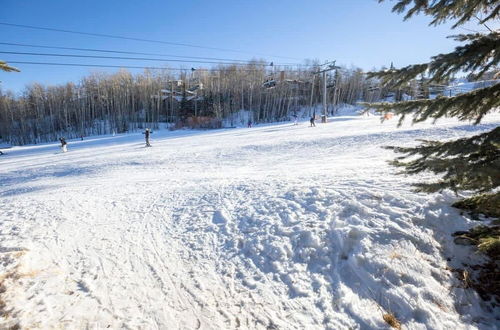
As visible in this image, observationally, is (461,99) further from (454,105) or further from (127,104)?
(127,104)

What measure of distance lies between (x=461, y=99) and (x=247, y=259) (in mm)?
4191

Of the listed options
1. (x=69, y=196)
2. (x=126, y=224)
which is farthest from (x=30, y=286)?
(x=69, y=196)

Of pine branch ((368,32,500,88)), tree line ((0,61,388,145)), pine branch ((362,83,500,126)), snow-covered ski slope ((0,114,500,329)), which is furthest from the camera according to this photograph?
tree line ((0,61,388,145))

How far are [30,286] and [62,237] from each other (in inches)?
82.0

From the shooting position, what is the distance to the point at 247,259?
16.4 feet

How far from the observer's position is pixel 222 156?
16.8 metres

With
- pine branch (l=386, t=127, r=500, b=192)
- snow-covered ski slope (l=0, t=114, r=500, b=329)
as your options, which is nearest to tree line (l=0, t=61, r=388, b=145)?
snow-covered ski slope (l=0, t=114, r=500, b=329)

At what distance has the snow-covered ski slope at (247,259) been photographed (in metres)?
3.70

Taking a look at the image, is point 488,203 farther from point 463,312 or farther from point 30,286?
point 30,286

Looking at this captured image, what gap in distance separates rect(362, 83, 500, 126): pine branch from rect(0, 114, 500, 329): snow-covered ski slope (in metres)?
2.19

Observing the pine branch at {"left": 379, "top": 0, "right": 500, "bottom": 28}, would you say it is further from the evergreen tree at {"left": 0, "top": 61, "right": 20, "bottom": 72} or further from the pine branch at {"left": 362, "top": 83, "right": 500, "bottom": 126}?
the evergreen tree at {"left": 0, "top": 61, "right": 20, "bottom": 72}

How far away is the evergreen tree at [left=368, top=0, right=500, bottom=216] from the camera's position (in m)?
2.79

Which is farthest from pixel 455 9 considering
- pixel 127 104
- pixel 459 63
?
pixel 127 104

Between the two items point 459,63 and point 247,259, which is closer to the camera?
point 459,63
